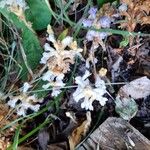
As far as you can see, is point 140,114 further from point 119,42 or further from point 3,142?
point 3,142

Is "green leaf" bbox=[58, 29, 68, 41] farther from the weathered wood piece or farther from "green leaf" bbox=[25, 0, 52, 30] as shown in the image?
the weathered wood piece

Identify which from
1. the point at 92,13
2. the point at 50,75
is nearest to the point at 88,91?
the point at 50,75

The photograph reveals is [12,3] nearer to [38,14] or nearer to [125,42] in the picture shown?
[38,14]

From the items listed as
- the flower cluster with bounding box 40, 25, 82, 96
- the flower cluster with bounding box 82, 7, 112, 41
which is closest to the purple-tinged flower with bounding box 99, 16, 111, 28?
the flower cluster with bounding box 82, 7, 112, 41

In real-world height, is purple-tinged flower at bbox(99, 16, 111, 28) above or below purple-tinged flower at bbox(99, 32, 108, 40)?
above

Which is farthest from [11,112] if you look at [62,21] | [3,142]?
[62,21]

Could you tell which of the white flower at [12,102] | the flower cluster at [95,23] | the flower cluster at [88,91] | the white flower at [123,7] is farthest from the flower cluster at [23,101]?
the white flower at [123,7]
